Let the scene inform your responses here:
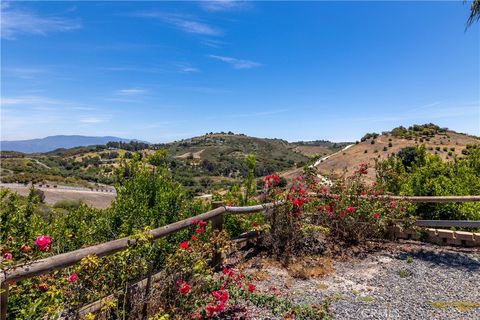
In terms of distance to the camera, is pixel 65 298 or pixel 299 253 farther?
pixel 299 253

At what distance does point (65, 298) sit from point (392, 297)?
13.6 feet

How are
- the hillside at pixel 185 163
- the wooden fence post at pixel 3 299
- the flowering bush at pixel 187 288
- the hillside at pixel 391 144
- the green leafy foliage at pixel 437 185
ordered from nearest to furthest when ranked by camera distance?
the wooden fence post at pixel 3 299, the flowering bush at pixel 187 288, the green leafy foliage at pixel 437 185, the hillside at pixel 391 144, the hillside at pixel 185 163

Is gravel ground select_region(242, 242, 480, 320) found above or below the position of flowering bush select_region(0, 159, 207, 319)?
below

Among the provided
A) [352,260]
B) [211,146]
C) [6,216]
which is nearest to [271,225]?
[352,260]

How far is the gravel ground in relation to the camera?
4105 millimetres

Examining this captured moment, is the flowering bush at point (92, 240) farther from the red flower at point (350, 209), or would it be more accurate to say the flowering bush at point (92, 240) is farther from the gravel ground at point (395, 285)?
the red flower at point (350, 209)

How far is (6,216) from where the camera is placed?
4.42 m

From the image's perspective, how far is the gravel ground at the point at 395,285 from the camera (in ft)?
13.5

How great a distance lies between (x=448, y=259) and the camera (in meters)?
5.99

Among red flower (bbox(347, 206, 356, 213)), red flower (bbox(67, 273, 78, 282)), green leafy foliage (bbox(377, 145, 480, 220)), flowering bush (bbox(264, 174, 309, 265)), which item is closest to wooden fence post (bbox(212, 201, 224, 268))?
flowering bush (bbox(264, 174, 309, 265))

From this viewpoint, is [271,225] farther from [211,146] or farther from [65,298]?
[211,146]

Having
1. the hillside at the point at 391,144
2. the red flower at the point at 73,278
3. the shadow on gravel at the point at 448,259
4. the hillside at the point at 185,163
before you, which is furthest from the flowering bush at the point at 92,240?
the hillside at the point at 391,144

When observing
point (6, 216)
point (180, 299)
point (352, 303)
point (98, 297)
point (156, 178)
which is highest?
point (156, 178)

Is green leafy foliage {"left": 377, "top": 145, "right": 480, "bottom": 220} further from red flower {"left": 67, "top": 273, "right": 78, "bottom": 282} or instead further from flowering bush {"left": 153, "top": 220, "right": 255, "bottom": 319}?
red flower {"left": 67, "top": 273, "right": 78, "bottom": 282}
